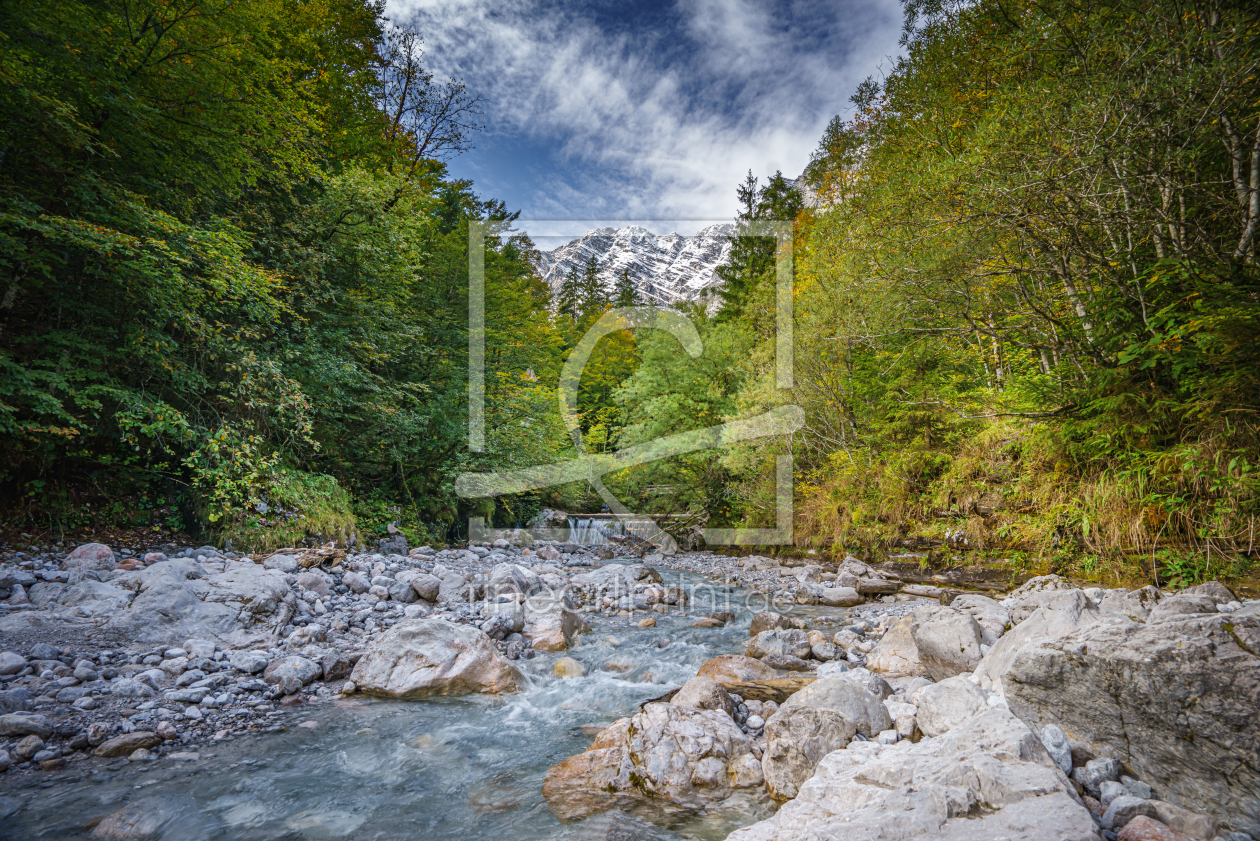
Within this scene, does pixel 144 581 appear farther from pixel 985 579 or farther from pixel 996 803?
pixel 985 579

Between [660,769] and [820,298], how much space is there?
11.2 m

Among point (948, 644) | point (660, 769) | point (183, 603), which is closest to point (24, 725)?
point (183, 603)

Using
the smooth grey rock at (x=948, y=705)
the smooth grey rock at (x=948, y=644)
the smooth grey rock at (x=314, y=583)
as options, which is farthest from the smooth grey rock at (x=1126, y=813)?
the smooth grey rock at (x=314, y=583)

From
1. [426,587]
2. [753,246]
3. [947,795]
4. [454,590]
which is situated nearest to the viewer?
[947,795]

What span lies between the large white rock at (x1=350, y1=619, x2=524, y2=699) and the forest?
3.68m

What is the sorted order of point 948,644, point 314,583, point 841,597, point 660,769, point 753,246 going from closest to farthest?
point 660,769 → point 948,644 → point 314,583 → point 841,597 → point 753,246

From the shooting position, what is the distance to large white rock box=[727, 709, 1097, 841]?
2.06 meters

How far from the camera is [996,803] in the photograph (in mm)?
2203

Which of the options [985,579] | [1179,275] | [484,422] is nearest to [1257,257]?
[1179,275]

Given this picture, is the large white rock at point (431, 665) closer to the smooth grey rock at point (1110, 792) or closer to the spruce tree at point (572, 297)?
the smooth grey rock at point (1110, 792)

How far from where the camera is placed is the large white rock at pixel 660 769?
10.7 ft

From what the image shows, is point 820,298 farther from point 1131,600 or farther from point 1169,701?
point 1169,701

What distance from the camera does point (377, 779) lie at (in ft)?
11.9

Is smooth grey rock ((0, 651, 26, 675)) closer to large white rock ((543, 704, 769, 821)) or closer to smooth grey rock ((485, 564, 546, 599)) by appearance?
large white rock ((543, 704, 769, 821))
